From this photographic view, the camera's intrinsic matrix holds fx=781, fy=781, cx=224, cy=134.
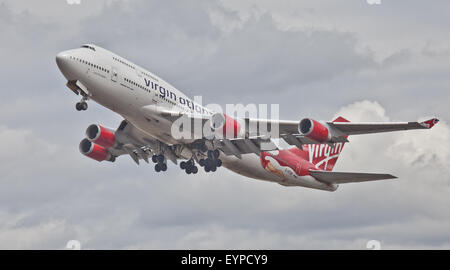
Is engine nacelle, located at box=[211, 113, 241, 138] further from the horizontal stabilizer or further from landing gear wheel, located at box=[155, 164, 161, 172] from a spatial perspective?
the horizontal stabilizer

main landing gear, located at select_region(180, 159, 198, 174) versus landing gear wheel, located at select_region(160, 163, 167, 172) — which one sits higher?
main landing gear, located at select_region(180, 159, 198, 174)

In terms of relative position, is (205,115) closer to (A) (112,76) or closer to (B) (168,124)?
(B) (168,124)

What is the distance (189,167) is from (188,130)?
6.56 m

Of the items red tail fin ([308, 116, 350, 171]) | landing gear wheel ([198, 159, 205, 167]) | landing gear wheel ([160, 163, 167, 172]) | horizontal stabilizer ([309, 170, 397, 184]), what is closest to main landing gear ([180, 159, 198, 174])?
landing gear wheel ([160, 163, 167, 172])

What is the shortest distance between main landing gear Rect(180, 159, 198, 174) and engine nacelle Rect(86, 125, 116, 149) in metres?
5.63

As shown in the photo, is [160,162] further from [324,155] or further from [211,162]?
[324,155]

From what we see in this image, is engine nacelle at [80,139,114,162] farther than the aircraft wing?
Yes

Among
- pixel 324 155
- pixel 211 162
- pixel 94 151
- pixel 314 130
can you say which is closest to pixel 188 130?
pixel 211 162

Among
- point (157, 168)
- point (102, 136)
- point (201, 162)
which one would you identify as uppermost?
point (102, 136)

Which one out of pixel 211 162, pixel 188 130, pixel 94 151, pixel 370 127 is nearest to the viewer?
pixel 370 127

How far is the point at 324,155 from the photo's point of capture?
69.1 m

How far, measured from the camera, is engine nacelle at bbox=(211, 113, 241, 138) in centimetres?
5388

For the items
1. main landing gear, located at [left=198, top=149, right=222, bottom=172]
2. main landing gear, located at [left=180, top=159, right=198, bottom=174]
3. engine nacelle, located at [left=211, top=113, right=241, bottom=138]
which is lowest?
main landing gear, located at [left=198, top=149, right=222, bottom=172]

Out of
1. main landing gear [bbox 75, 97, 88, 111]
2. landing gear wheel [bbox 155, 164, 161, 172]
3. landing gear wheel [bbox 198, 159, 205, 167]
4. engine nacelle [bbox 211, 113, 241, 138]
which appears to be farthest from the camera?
landing gear wheel [bbox 155, 164, 161, 172]
